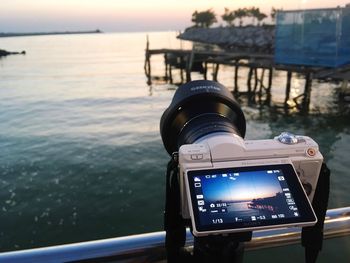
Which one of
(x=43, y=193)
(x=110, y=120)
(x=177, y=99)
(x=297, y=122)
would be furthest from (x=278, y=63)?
(x=177, y=99)

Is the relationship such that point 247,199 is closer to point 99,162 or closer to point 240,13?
point 99,162

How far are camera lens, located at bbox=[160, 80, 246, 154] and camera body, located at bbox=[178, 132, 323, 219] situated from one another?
0.89ft

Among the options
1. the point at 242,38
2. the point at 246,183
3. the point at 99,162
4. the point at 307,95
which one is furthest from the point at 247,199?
the point at 242,38

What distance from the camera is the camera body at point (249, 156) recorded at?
1216 millimetres

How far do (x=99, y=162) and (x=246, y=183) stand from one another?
13023 mm

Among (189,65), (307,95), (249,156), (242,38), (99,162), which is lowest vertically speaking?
(242,38)

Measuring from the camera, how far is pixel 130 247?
1.35 metres

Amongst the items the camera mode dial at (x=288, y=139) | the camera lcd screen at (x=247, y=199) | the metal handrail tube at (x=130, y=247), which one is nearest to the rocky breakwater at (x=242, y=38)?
the metal handrail tube at (x=130, y=247)

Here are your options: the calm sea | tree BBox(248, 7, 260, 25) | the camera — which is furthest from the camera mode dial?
tree BBox(248, 7, 260, 25)

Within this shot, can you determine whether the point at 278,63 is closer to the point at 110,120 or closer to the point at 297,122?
the point at 297,122

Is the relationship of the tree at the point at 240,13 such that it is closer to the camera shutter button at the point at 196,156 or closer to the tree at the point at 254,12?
the tree at the point at 254,12

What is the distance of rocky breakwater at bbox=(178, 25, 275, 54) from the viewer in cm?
7138

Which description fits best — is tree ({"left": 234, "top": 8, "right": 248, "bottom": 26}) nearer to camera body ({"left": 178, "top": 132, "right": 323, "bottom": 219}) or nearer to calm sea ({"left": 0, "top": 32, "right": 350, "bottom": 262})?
calm sea ({"left": 0, "top": 32, "right": 350, "bottom": 262})

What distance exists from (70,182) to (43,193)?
969 millimetres
